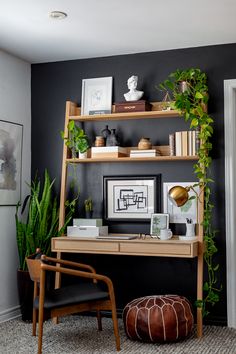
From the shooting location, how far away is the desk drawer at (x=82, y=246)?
16.0ft

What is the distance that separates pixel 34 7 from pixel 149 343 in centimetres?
275

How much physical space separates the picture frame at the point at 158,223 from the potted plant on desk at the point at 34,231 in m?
0.79

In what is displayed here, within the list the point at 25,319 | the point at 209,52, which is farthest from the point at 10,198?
the point at 209,52

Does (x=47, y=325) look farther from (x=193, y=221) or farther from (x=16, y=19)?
(x=16, y=19)

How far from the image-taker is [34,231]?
5.29m

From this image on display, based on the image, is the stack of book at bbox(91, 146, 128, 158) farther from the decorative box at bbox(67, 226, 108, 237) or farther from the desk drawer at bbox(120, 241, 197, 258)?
the desk drawer at bbox(120, 241, 197, 258)

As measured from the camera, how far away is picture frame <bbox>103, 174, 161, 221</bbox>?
524cm

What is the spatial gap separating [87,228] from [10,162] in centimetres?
100

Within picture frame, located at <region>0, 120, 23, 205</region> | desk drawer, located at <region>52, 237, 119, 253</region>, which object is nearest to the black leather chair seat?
desk drawer, located at <region>52, 237, 119, 253</region>

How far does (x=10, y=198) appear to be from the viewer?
5.36 meters

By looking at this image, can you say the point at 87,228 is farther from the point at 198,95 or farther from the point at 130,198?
the point at 198,95

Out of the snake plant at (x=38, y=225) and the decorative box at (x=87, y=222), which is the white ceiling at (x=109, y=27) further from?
the decorative box at (x=87, y=222)

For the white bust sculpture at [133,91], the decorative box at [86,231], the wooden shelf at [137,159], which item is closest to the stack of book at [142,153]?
the wooden shelf at [137,159]

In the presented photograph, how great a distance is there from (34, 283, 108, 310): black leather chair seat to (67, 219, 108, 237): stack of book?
0.71 meters
